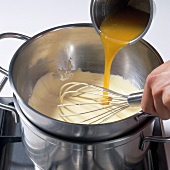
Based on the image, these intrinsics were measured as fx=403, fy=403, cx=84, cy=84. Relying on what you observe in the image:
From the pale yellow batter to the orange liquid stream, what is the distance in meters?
0.07

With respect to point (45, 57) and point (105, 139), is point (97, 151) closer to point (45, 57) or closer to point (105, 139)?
point (105, 139)

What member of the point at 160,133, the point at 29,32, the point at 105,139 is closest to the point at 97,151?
the point at 105,139

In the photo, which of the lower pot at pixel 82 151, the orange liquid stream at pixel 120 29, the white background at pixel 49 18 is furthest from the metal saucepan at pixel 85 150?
the white background at pixel 49 18

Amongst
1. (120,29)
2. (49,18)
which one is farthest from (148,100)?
(49,18)

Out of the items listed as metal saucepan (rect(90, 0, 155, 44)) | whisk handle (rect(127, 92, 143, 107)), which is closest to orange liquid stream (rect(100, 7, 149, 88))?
metal saucepan (rect(90, 0, 155, 44))

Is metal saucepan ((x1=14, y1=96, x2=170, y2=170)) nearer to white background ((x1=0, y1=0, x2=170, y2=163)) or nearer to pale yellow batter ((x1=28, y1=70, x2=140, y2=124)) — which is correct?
pale yellow batter ((x1=28, y1=70, x2=140, y2=124))

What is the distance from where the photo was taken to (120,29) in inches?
31.0

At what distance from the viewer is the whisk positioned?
77 cm

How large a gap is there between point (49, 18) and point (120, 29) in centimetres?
34

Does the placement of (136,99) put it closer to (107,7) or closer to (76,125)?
(76,125)

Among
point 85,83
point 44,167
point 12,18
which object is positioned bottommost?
point 44,167

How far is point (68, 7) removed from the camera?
1.11 m

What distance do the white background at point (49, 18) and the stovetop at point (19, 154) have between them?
0.23m

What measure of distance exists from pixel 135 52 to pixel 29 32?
33 cm
